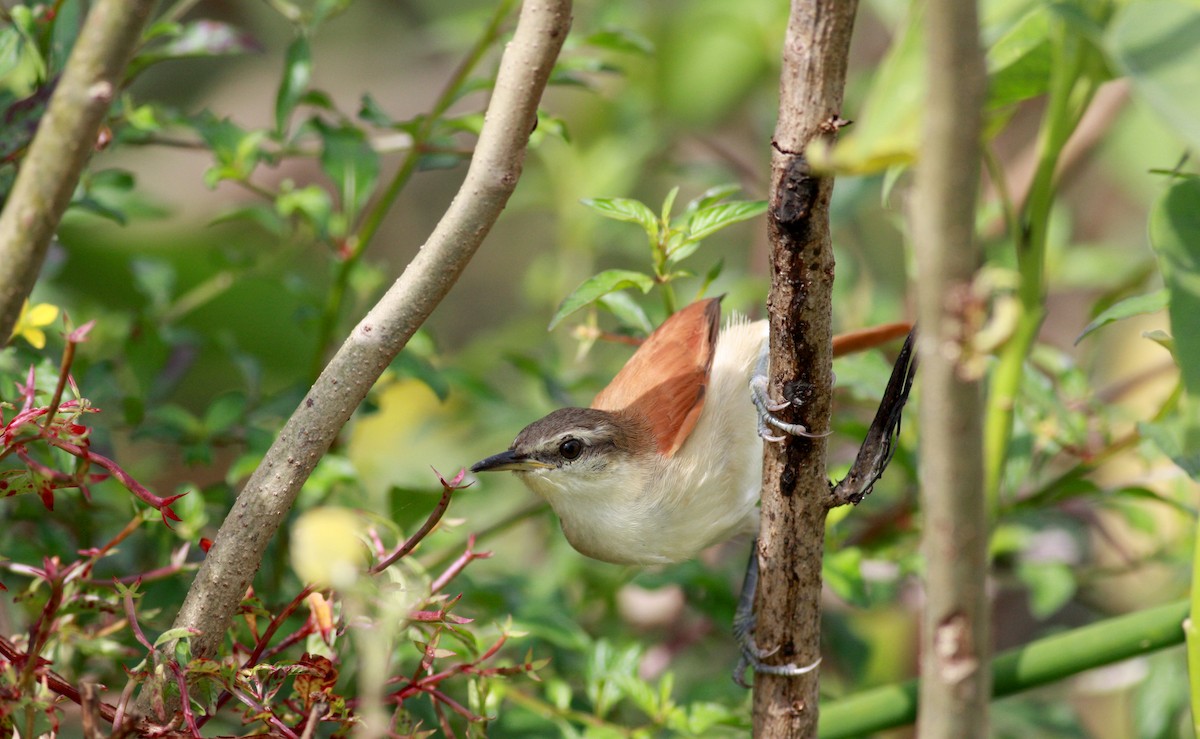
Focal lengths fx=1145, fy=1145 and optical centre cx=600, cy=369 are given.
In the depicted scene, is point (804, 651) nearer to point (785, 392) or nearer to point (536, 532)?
point (785, 392)

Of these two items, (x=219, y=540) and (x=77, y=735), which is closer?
(x=219, y=540)

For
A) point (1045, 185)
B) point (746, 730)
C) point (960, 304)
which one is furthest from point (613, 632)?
point (960, 304)

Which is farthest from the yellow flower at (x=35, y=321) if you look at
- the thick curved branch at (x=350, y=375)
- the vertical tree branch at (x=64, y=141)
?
the thick curved branch at (x=350, y=375)

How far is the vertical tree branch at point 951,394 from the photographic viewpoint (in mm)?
699

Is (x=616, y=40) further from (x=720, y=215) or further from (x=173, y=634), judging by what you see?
→ (x=173, y=634)

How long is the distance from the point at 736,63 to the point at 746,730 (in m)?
2.06

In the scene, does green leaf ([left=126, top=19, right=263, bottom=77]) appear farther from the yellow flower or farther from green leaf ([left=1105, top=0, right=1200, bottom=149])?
green leaf ([left=1105, top=0, right=1200, bottom=149])

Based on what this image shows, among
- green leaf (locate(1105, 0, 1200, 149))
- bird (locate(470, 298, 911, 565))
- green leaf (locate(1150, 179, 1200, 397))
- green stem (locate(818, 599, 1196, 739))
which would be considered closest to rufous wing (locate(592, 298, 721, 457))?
bird (locate(470, 298, 911, 565))

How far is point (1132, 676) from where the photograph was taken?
2.46 metres

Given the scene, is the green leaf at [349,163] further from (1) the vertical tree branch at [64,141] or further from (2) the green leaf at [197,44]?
(1) the vertical tree branch at [64,141]

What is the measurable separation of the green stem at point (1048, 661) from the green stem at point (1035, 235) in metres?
0.21

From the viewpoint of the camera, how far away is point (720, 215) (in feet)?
4.86

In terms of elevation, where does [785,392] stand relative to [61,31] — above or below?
below

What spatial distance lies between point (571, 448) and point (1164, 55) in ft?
4.39
